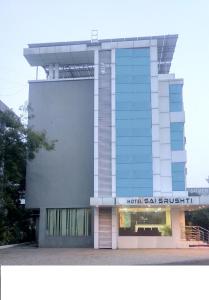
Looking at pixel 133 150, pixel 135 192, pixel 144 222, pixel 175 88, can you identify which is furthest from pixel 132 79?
pixel 144 222

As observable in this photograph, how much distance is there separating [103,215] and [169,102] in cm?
742

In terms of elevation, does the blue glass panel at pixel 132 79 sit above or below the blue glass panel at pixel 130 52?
below

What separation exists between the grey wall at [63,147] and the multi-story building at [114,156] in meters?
0.06

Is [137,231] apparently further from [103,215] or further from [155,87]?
[155,87]

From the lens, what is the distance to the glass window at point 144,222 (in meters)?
22.4

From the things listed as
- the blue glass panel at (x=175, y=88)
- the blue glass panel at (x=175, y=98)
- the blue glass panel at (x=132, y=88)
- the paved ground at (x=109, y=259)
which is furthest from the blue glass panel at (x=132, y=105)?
the paved ground at (x=109, y=259)

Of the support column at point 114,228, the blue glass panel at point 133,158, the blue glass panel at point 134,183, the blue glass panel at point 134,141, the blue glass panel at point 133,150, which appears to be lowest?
the support column at point 114,228

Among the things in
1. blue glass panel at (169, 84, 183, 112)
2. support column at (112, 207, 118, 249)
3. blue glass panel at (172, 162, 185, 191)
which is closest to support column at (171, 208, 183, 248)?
blue glass panel at (172, 162, 185, 191)

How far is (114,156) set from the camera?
74.5ft

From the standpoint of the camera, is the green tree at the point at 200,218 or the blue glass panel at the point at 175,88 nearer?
the blue glass panel at the point at 175,88

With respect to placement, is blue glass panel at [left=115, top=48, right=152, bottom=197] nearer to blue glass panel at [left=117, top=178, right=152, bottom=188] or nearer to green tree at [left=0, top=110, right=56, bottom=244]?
blue glass panel at [left=117, top=178, right=152, bottom=188]

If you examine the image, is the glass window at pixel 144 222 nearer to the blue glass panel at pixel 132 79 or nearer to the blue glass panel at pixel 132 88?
the blue glass panel at pixel 132 88

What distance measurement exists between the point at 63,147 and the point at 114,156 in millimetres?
3435

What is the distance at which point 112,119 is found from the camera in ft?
75.6
